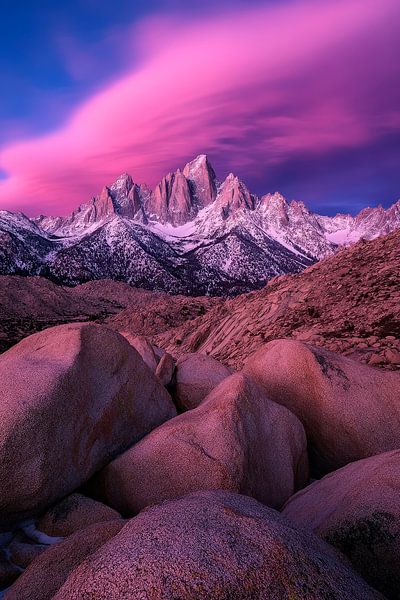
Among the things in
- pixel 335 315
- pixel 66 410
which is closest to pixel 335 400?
pixel 66 410

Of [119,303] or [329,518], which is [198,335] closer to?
[329,518]

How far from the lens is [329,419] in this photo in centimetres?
866

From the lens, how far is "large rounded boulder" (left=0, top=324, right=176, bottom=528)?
601 cm

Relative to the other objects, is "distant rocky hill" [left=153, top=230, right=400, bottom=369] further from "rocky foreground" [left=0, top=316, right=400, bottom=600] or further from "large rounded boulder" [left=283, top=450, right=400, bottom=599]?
"large rounded boulder" [left=283, top=450, right=400, bottom=599]

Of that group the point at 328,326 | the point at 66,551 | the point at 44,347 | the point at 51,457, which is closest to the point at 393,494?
the point at 66,551

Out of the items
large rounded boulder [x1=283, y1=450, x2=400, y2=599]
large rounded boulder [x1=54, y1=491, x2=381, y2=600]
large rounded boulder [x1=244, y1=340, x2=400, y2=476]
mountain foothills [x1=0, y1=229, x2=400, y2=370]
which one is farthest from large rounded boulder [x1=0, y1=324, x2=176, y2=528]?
mountain foothills [x1=0, y1=229, x2=400, y2=370]

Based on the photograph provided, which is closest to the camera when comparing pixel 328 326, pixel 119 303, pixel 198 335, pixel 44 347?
pixel 44 347

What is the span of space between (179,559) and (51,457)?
4037mm

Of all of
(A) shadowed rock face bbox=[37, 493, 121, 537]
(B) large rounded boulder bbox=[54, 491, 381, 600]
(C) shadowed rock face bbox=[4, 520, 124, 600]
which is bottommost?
(A) shadowed rock face bbox=[37, 493, 121, 537]

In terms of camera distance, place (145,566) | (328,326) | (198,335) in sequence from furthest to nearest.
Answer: (198,335) < (328,326) < (145,566)

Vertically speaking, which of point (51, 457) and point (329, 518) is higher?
point (51, 457)

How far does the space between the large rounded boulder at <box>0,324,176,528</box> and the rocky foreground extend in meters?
0.03

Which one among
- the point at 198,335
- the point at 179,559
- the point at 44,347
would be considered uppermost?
the point at 44,347

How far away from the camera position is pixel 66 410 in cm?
675
